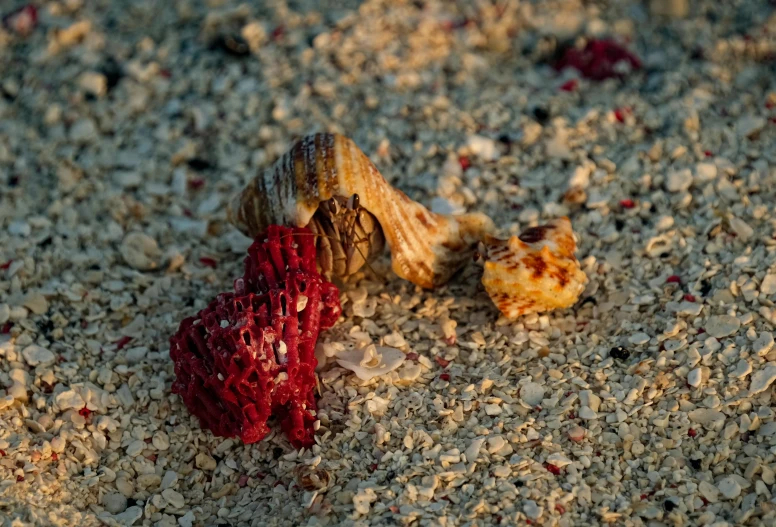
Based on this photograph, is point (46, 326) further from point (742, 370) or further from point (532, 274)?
point (742, 370)

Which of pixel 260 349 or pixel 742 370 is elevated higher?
pixel 260 349

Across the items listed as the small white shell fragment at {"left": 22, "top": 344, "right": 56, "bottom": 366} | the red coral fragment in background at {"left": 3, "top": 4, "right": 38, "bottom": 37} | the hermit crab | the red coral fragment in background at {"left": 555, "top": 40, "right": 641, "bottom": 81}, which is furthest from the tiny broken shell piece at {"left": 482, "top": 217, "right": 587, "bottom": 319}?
the red coral fragment in background at {"left": 3, "top": 4, "right": 38, "bottom": 37}

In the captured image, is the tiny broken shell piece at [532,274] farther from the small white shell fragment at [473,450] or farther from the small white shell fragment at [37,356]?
the small white shell fragment at [37,356]

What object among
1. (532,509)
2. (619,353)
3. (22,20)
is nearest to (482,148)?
(619,353)

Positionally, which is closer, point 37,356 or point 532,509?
point 532,509

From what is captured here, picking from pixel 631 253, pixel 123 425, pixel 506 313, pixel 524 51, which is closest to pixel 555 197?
pixel 631 253

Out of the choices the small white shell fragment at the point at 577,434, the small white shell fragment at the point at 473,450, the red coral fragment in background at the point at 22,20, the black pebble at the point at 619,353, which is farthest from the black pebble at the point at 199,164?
the small white shell fragment at the point at 577,434

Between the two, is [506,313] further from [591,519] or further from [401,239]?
[591,519]
